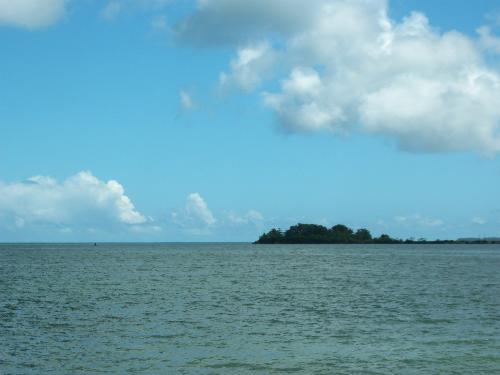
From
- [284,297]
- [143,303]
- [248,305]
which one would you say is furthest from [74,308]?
[284,297]

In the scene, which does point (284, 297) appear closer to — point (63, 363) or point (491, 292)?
point (491, 292)

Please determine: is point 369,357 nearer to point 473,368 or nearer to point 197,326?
point 473,368

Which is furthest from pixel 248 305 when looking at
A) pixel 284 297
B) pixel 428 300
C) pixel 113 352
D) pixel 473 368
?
pixel 473 368

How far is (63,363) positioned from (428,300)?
37767mm

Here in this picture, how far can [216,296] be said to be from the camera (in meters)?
63.6

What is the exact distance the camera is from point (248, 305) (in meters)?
55.0

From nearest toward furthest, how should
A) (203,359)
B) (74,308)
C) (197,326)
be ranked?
(203,359), (197,326), (74,308)

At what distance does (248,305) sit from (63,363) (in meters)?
25.9

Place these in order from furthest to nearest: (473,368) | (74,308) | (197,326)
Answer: (74,308) → (197,326) → (473,368)

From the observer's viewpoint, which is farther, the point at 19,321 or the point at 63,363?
the point at 19,321

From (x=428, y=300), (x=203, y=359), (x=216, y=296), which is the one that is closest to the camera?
(x=203, y=359)

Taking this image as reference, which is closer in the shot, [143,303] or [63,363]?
[63,363]

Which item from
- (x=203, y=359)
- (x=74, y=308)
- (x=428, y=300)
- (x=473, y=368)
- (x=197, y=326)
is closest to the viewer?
(x=473, y=368)

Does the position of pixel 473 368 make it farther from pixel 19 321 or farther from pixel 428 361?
pixel 19 321
